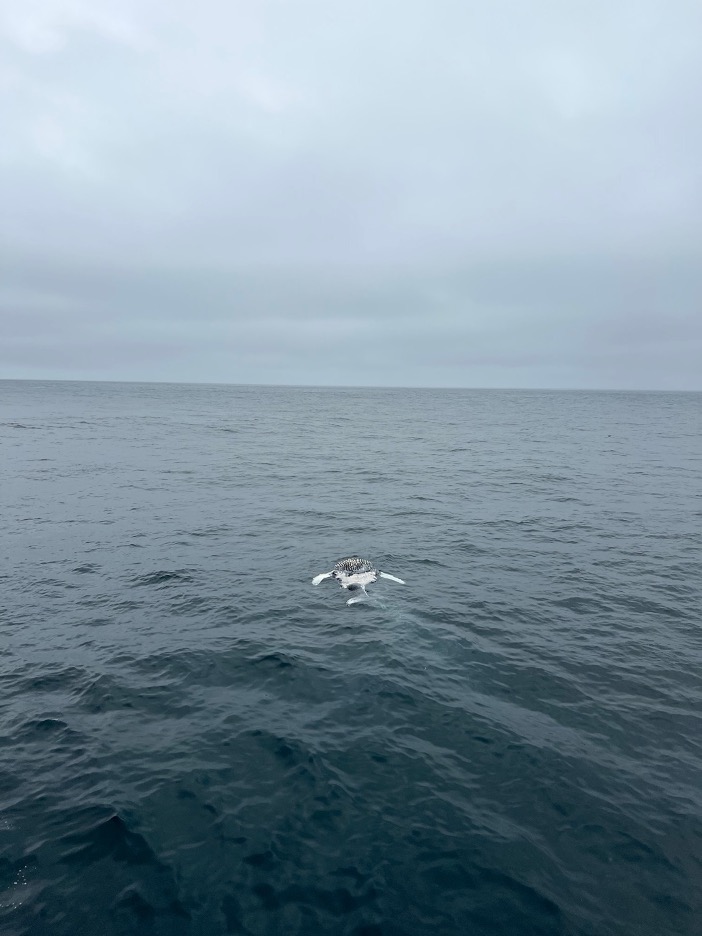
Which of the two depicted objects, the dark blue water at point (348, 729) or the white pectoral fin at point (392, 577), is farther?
the white pectoral fin at point (392, 577)

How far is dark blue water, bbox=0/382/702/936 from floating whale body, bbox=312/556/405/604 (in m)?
1.18

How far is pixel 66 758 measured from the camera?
51.6 feet

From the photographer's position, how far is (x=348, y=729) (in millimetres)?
17156

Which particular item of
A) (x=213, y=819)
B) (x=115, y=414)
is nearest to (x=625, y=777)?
(x=213, y=819)

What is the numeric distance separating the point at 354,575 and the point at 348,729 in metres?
12.1


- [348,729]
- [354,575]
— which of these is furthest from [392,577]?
[348,729]

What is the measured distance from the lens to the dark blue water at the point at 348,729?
11992 millimetres

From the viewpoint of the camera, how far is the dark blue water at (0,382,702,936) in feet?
39.3

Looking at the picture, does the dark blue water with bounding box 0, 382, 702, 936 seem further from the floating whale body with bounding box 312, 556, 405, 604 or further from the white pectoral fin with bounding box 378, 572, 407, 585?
the floating whale body with bounding box 312, 556, 405, 604

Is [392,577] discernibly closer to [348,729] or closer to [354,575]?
[354,575]

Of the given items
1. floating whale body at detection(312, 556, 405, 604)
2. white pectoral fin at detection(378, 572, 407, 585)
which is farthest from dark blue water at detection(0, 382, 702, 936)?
floating whale body at detection(312, 556, 405, 604)

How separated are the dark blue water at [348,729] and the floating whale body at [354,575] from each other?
3.87 ft

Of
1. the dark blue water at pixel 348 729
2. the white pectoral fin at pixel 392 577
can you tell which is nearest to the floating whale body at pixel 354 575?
the white pectoral fin at pixel 392 577

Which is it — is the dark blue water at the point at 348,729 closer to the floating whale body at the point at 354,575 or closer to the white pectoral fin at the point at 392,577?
the white pectoral fin at the point at 392,577
